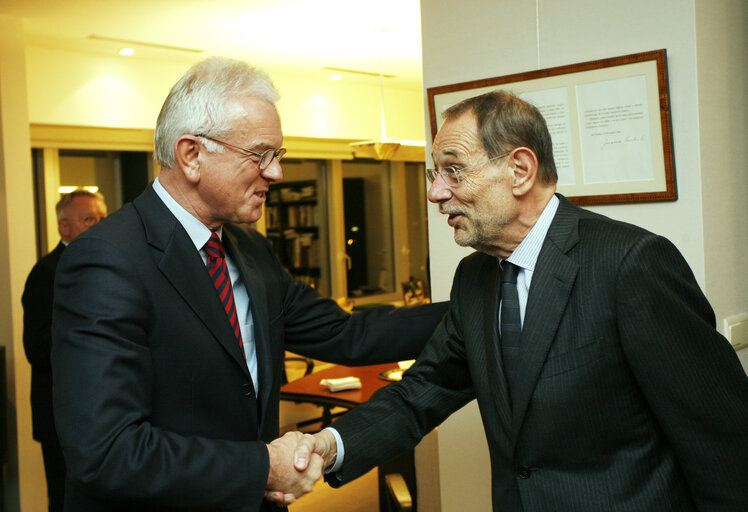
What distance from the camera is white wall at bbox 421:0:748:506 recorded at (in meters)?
A: 1.99

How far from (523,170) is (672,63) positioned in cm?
71

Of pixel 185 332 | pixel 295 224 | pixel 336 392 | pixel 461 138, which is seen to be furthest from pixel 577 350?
pixel 295 224

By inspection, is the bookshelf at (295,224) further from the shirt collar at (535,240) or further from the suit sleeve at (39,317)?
the shirt collar at (535,240)

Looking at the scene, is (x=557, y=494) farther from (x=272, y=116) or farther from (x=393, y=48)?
(x=393, y=48)

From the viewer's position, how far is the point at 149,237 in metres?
1.62

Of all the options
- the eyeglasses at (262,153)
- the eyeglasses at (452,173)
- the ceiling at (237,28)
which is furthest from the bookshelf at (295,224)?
the eyeglasses at (452,173)

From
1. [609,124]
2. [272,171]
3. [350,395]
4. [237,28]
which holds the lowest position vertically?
[350,395]

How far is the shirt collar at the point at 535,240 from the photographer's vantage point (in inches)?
64.5

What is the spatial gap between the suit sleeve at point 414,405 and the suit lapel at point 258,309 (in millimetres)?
249

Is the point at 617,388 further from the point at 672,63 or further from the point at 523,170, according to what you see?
the point at 672,63

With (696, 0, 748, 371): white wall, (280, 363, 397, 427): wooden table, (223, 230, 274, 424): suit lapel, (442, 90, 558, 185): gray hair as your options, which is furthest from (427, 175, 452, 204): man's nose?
(280, 363, 397, 427): wooden table

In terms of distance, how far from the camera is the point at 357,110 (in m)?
8.21

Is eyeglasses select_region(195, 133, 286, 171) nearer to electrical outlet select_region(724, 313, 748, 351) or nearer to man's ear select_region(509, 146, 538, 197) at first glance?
man's ear select_region(509, 146, 538, 197)

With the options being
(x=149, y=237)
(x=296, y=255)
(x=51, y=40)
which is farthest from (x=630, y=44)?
(x=296, y=255)
